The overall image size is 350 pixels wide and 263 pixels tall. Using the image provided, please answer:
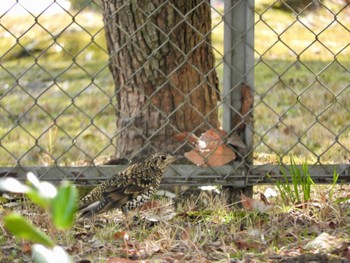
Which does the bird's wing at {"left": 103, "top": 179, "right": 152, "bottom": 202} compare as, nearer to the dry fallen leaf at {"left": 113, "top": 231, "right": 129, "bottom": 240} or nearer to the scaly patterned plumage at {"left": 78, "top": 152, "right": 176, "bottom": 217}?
the scaly patterned plumage at {"left": 78, "top": 152, "right": 176, "bottom": 217}

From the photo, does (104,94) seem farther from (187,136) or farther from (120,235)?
(120,235)

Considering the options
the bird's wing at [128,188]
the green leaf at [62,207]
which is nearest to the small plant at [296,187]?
the bird's wing at [128,188]

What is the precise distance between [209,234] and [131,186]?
0.80m

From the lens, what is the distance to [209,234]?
3652mm

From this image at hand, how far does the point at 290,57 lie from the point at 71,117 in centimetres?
389

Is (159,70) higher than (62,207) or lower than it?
higher

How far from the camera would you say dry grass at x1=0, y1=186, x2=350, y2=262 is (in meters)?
3.29

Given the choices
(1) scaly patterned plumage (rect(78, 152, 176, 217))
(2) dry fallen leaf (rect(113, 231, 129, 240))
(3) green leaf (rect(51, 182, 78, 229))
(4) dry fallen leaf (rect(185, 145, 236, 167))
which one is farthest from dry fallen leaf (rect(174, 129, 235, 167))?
(3) green leaf (rect(51, 182, 78, 229))

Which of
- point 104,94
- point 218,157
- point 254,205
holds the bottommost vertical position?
point 254,205

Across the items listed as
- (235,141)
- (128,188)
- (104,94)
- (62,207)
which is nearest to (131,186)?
(128,188)

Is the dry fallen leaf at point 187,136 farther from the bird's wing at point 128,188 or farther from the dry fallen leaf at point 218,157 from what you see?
the bird's wing at point 128,188

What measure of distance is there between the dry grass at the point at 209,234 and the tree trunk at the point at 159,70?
1.94 ft

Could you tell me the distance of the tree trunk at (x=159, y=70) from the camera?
4500 mm

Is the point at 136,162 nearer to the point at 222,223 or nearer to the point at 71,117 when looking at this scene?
the point at 222,223
